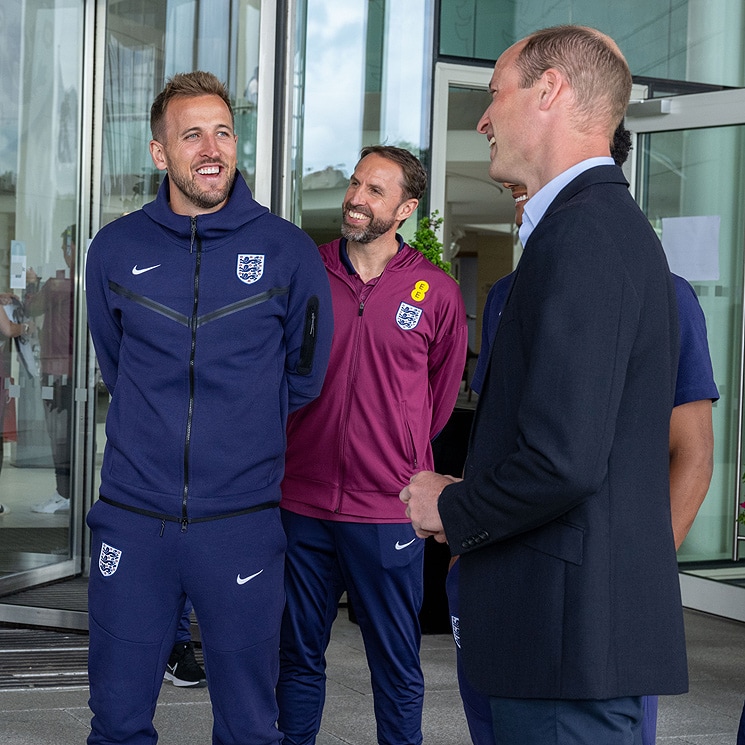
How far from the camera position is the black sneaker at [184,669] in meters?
4.05

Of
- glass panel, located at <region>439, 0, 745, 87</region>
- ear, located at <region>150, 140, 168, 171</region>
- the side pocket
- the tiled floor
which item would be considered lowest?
the tiled floor

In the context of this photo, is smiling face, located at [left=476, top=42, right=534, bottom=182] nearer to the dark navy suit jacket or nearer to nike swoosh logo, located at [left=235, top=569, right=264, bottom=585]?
the dark navy suit jacket

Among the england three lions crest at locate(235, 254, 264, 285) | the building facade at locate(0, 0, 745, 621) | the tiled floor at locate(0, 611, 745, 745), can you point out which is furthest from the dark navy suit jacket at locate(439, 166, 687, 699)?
the building facade at locate(0, 0, 745, 621)

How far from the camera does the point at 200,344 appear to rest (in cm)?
243

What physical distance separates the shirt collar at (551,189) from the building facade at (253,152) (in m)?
3.28

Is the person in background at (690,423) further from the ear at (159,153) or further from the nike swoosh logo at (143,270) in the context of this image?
the ear at (159,153)

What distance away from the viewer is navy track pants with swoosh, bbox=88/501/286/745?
238 centimetres

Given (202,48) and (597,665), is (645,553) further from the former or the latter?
(202,48)

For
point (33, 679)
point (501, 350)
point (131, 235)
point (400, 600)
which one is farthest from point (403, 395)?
point (33, 679)

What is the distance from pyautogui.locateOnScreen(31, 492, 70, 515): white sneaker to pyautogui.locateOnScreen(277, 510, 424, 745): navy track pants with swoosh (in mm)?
2608

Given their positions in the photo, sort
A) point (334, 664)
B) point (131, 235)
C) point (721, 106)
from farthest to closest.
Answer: point (721, 106) < point (334, 664) < point (131, 235)

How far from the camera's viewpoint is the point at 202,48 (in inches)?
198

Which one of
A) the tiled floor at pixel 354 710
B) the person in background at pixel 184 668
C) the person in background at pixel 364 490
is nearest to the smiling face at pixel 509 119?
the person in background at pixel 364 490

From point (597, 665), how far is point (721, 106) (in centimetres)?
465
